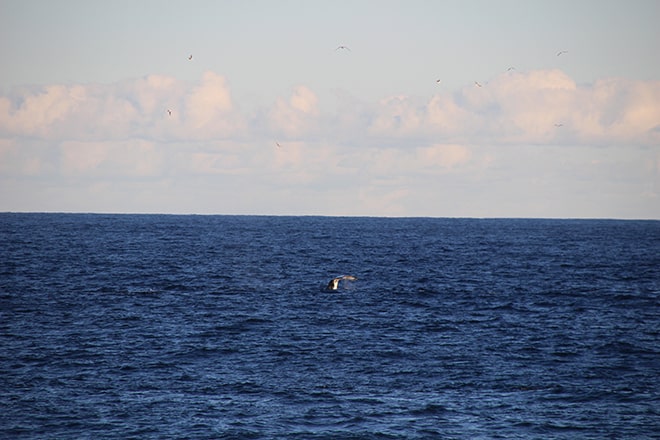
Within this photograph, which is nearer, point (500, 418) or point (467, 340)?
point (500, 418)

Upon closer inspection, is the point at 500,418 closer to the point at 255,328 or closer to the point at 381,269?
the point at 255,328

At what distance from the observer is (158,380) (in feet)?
135

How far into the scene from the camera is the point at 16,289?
2906 inches

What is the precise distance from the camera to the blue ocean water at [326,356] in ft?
115

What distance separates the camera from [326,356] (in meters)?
46.7

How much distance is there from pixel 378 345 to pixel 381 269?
164 ft

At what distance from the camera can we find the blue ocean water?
34.9 meters

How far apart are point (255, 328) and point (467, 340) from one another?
14.7 meters

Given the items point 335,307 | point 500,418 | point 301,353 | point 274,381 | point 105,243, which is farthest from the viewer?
point 105,243

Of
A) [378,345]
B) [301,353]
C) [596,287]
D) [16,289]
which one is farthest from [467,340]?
[16,289]

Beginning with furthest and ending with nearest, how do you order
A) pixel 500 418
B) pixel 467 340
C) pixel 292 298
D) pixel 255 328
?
pixel 292 298 < pixel 255 328 < pixel 467 340 < pixel 500 418

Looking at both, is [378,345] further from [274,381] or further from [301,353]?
[274,381]

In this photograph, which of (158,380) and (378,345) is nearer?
(158,380)

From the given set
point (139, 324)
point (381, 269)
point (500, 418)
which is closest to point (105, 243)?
point (381, 269)
